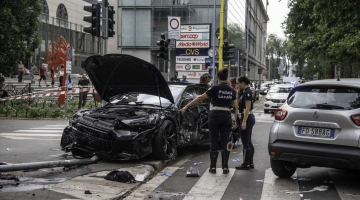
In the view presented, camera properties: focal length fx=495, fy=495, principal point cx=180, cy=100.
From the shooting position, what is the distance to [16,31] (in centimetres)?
1686

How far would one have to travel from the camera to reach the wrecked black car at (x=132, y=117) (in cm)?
918

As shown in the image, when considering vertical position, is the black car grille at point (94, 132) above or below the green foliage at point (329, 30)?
below

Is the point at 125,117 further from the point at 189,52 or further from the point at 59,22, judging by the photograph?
the point at 59,22

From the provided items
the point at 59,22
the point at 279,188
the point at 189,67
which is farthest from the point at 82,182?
the point at 59,22

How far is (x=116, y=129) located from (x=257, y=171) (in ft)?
8.96

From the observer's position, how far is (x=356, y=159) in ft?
23.3

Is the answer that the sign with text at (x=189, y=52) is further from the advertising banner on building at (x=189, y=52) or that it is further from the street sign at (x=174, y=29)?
the street sign at (x=174, y=29)

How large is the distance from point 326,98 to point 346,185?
1.49m

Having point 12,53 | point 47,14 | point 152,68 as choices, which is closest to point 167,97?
point 152,68

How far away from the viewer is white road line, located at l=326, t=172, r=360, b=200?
23.8ft

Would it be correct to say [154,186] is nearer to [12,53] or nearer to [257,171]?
[257,171]

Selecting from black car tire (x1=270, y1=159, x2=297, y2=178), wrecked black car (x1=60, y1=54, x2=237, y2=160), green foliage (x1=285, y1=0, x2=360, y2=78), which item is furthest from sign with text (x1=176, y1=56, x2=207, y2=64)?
black car tire (x1=270, y1=159, x2=297, y2=178)

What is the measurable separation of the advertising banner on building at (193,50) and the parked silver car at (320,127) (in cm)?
1983

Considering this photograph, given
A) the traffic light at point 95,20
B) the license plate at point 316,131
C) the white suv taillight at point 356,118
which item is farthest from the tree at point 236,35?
the white suv taillight at point 356,118
